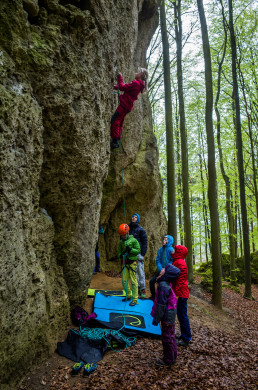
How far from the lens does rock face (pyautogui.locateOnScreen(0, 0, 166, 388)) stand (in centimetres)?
332

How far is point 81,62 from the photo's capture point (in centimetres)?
489

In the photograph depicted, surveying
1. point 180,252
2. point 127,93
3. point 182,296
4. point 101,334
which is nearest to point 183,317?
point 182,296

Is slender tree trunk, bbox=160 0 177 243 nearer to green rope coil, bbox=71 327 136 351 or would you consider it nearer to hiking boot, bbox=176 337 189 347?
hiking boot, bbox=176 337 189 347

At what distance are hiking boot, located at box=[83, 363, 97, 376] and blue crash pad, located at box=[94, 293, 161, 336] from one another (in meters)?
1.40

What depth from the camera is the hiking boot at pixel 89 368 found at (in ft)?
12.0

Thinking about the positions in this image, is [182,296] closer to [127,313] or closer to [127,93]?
[127,313]

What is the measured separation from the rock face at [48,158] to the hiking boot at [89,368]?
78 cm

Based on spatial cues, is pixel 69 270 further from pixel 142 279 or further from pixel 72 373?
pixel 142 279

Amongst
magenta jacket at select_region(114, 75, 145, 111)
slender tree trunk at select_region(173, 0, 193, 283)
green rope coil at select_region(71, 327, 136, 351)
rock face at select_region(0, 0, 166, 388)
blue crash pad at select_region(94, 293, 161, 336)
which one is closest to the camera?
rock face at select_region(0, 0, 166, 388)

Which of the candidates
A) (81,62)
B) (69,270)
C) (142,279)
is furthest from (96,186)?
(142,279)

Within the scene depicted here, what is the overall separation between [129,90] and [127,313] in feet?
19.9

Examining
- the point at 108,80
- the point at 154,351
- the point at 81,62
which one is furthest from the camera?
the point at 108,80

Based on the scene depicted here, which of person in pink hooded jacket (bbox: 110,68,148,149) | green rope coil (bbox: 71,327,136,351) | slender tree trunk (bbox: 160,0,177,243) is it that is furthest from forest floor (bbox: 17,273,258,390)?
person in pink hooded jacket (bbox: 110,68,148,149)

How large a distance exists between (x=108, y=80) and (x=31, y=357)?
612 cm
